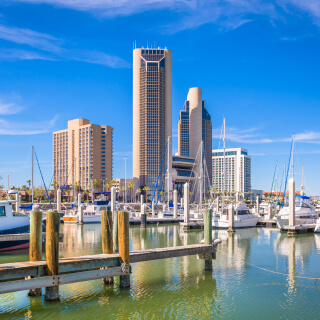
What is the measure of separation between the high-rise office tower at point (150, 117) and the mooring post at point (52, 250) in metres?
161

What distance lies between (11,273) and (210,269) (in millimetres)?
13174

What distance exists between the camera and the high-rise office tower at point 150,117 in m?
179

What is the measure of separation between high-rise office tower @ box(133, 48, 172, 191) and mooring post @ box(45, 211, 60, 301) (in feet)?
527

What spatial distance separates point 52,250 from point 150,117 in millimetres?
163851

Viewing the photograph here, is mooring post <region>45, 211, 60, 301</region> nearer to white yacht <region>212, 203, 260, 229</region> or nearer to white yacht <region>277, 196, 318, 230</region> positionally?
white yacht <region>212, 203, 260, 229</region>

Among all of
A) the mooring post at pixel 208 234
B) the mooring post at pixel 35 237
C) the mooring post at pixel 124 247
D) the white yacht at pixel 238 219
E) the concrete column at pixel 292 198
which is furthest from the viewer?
the white yacht at pixel 238 219

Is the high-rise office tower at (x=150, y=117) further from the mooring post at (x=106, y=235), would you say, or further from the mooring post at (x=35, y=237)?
the mooring post at (x=35, y=237)

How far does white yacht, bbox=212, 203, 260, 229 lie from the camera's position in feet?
183

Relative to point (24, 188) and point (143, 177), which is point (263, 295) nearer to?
point (24, 188)

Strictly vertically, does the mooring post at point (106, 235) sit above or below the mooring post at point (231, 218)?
above

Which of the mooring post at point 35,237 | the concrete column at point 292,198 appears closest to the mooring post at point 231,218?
the concrete column at point 292,198

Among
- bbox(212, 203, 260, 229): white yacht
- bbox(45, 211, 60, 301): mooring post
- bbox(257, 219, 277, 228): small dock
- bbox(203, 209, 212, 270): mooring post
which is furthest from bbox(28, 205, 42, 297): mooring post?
bbox(257, 219, 277, 228): small dock

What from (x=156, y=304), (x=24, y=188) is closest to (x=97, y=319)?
(x=156, y=304)

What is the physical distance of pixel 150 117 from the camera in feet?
584
